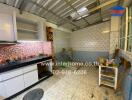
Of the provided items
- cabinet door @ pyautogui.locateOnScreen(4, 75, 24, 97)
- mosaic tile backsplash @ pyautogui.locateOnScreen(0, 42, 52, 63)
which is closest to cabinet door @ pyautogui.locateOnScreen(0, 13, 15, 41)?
mosaic tile backsplash @ pyautogui.locateOnScreen(0, 42, 52, 63)

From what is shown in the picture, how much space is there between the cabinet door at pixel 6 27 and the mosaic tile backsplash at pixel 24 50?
49 cm

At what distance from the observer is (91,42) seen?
18.2 ft

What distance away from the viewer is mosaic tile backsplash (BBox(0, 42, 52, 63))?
2.46 metres

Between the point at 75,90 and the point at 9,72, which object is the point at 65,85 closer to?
the point at 75,90

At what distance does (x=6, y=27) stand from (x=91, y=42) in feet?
15.2

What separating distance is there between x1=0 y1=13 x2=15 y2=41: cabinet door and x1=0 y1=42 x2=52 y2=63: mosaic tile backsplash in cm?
49

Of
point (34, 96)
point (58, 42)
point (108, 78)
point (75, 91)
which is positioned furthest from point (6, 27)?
point (108, 78)

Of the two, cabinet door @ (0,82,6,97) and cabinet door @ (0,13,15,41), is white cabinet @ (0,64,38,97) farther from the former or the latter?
cabinet door @ (0,13,15,41)

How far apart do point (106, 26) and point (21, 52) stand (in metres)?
4.61

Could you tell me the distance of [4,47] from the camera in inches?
96.4

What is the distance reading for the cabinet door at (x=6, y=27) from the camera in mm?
2032

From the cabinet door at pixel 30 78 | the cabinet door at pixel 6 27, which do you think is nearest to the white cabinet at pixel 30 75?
the cabinet door at pixel 30 78

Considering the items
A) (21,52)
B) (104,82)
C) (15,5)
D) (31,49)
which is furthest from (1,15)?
(104,82)

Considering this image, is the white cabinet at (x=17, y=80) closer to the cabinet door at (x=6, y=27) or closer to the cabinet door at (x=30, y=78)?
the cabinet door at (x=30, y=78)
